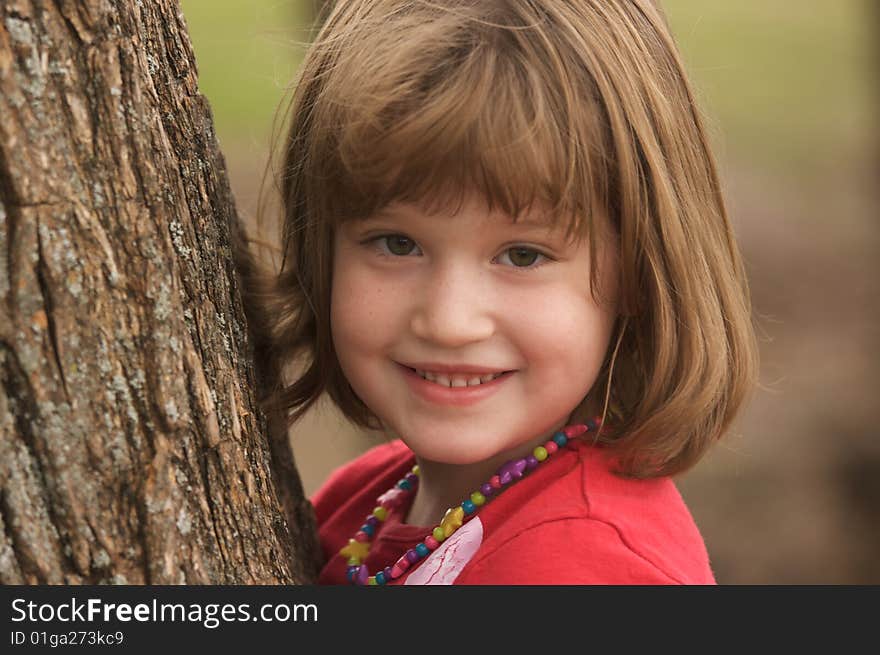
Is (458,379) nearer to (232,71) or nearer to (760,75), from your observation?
(232,71)

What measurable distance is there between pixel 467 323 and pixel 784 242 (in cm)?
705

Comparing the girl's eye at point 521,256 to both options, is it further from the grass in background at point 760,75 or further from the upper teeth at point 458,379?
the grass in background at point 760,75

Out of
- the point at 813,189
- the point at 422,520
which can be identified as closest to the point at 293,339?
the point at 422,520

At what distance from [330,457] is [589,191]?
6022 millimetres

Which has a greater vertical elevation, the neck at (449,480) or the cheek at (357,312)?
the cheek at (357,312)

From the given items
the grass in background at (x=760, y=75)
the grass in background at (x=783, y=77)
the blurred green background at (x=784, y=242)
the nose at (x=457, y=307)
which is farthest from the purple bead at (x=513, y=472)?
the grass in background at (x=783, y=77)

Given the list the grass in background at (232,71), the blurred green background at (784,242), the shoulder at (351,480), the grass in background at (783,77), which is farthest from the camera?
the grass in background at (783,77)

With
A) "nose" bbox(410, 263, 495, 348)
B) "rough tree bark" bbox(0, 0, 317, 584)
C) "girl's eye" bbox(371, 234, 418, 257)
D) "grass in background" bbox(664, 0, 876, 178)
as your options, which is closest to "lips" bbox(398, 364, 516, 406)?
"nose" bbox(410, 263, 495, 348)

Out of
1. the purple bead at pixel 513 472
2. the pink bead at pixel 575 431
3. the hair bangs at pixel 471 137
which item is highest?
the hair bangs at pixel 471 137

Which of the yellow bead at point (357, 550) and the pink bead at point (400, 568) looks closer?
the pink bead at point (400, 568)

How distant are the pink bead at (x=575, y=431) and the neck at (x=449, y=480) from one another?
0.20 feet

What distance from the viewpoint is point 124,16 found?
1449mm

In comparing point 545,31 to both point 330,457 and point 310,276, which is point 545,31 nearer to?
point 310,276

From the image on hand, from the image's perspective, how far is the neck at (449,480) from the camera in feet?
6.58
